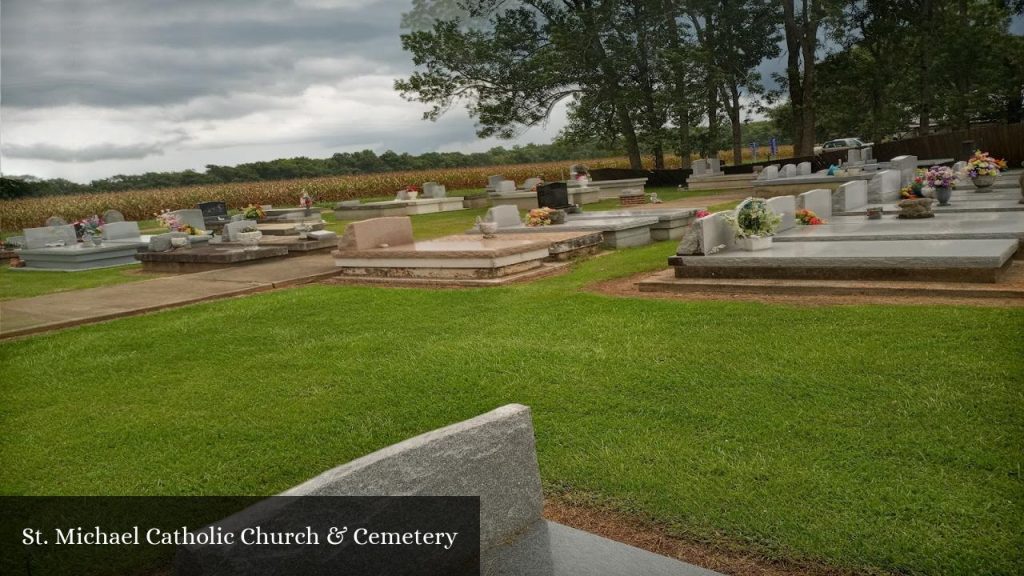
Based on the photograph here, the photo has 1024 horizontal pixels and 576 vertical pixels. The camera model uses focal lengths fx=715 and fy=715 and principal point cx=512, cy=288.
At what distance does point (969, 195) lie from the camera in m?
13.3

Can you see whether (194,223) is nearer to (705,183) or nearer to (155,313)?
(155,313)

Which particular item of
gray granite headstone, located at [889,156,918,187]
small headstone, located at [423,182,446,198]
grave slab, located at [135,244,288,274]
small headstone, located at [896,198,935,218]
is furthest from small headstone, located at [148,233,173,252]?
gray granite headstone, located at [889,156,918,187]

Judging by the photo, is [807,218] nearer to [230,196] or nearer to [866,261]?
[866,261]

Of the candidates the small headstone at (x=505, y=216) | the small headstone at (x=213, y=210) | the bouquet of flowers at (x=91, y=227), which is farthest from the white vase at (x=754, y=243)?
the small headstone at (x=213, y=210)

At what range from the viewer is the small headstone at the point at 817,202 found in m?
11.5

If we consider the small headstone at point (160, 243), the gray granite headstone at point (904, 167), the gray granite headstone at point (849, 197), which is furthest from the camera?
the gray granite headstone at point (904, 167)

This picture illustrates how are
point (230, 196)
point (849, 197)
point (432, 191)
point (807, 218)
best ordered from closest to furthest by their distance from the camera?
point (807, 218) < point (849, 197) < point (432, 191) < point (230, 196)

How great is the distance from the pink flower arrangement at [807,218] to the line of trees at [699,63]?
1925cm

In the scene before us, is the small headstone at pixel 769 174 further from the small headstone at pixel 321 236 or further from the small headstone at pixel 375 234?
the small headstone at pixel 375 234

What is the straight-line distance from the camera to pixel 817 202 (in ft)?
38.7

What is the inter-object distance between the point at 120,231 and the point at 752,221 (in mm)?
14566

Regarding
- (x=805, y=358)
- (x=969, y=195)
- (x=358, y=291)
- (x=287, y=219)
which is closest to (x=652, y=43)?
(x=287, y=219)

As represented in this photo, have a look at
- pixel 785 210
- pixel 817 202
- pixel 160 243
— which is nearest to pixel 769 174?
pixel 817 202

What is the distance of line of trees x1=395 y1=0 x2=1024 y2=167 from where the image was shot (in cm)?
3012
